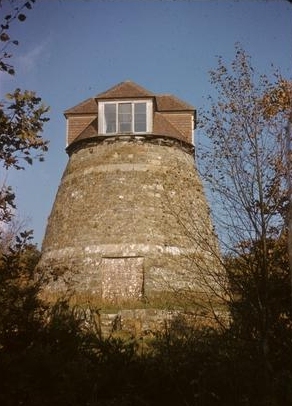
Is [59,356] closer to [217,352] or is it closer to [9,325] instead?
[9,325]

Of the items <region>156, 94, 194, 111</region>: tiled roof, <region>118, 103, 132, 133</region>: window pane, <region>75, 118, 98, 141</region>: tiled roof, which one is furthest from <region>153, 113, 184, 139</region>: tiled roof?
<region>75, 118, 98, 141</region>: tiled roof

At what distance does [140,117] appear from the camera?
22.9 m

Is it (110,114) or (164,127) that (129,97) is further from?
(164,127)

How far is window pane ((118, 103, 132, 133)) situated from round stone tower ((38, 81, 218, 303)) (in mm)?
47

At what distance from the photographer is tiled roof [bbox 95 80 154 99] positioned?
2283 cm

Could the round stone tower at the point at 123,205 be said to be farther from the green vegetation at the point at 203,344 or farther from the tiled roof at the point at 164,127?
the green vegetation at the point at 203,344

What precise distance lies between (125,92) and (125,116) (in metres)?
1.18

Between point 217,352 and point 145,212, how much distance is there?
1366cm

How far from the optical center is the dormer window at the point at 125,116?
2280 centimetres

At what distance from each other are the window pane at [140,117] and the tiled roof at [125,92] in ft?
1.66

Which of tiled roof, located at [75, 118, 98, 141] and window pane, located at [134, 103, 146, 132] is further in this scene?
tiled roof, located at [75, 118, 98, 141]

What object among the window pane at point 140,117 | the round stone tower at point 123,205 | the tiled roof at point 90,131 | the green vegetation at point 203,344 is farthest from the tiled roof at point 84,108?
the green vegetation at point 203,344

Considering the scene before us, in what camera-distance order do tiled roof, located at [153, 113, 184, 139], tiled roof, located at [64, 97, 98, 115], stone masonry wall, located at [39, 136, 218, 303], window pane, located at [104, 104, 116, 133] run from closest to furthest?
stone masonry wall, located at [39, 136, 218, 303], window pane, located at [104, 104, 116, 133], tiled roof, located at [153, 113, 184, 139], tiled roof, located at [64, 97, 98, 115]

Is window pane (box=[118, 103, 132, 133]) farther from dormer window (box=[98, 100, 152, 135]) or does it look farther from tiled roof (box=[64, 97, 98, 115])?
tiled roof (box=[64, 97, 98, 115])
